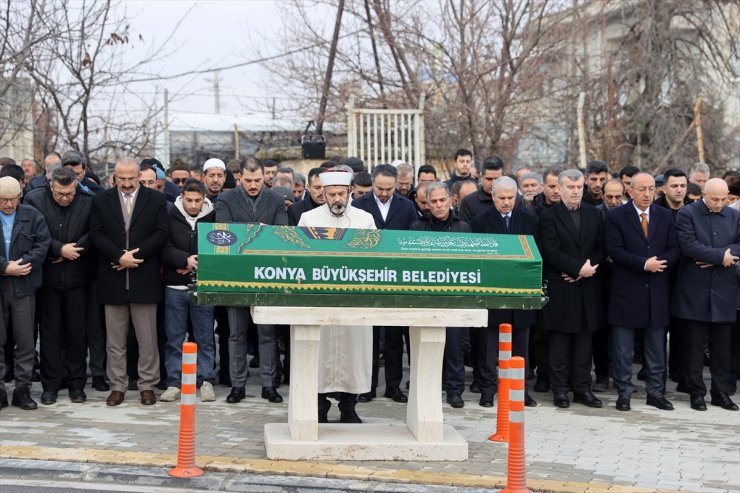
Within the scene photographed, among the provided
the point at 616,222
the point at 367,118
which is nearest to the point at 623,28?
the point at 367,118

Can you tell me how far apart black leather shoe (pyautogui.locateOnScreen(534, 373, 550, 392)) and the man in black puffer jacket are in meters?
3.46

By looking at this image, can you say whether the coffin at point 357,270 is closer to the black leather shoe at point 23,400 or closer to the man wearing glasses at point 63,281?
the man wearing glasses at point 63,281

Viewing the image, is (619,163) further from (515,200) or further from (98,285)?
(98,285)

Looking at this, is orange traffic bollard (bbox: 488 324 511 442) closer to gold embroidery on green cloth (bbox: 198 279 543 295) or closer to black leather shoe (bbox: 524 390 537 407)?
gold embroidery on green cloth (bbox: 198 279 543 295)

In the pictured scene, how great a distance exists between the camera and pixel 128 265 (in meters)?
11.4

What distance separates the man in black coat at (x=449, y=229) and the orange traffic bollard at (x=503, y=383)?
143cm

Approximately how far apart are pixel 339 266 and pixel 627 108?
18055 mm

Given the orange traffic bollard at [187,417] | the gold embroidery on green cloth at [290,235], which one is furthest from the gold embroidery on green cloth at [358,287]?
the orange traffic bollard at [187,417]

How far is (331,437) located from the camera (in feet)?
31.4

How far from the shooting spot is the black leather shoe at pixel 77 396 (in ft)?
38.1

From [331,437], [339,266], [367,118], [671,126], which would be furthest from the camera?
[671,126]

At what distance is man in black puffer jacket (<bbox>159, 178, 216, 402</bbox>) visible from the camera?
11.7m

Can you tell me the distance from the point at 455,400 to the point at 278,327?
88.6 inches

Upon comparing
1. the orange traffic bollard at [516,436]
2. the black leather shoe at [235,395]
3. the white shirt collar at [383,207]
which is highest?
the white shirt collar at [383,207]
